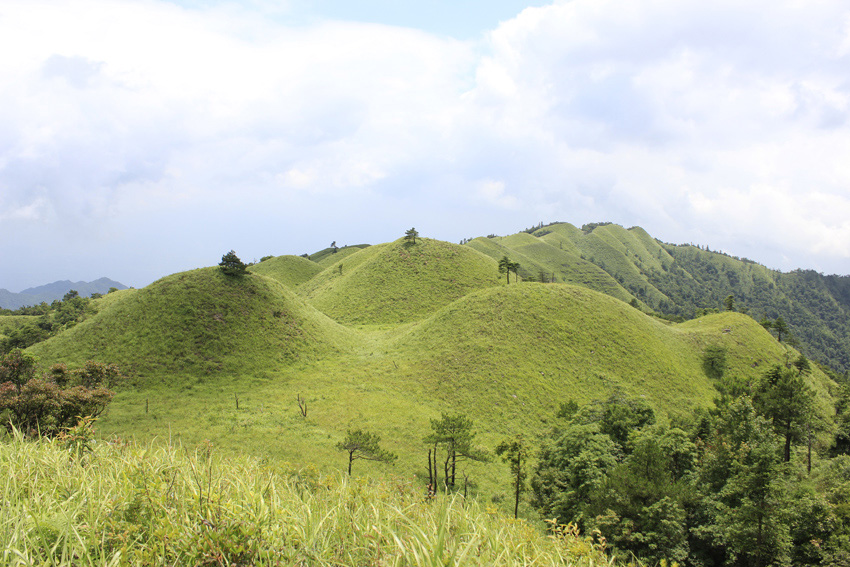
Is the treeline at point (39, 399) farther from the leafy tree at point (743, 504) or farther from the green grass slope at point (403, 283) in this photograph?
the green grass slope at point (403, 283)

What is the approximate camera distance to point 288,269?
427ft

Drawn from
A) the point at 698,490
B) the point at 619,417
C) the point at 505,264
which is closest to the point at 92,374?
the point at 619,417

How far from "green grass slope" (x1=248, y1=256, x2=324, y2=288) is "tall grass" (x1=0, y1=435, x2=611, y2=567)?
121 m

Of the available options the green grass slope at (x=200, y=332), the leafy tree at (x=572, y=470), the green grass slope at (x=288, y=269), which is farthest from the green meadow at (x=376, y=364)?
the green grass slope at (x=288, y=269)

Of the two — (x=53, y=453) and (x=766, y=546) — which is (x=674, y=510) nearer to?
(x=766, y=546)

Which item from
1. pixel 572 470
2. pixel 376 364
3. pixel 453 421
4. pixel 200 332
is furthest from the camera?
pixel 376 364

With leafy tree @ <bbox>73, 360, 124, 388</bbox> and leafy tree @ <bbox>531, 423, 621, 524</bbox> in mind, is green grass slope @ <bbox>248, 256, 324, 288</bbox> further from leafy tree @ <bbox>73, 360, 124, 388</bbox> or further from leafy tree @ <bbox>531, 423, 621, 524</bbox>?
leafy tree @ <bbox>531, 423, 621, 524</bbox>

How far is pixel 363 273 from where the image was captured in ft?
310

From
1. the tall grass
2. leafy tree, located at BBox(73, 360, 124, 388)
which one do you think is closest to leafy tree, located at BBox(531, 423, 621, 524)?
the tall grass

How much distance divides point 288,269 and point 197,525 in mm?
133581

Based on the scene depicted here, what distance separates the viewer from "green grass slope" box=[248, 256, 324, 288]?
409 feet

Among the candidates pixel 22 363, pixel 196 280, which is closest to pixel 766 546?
pixel 22 363

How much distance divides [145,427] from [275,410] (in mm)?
10164

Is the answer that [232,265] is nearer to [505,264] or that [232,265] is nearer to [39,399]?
[39,399]
